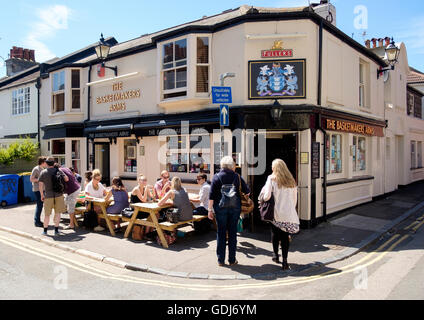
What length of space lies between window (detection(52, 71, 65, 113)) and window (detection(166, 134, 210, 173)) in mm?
6582

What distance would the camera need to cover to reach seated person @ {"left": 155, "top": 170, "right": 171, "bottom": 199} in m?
8.41

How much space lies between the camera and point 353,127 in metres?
10.7

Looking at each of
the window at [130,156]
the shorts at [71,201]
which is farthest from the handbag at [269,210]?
the window at [130,156]

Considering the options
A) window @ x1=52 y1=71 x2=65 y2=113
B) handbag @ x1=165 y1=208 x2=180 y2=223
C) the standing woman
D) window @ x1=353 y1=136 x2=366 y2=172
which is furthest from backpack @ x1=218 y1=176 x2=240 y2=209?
window @ x1=52 y1=71 x2=65 y2=113

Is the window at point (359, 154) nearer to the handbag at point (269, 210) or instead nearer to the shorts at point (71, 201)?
the handbag at point (269, 210)

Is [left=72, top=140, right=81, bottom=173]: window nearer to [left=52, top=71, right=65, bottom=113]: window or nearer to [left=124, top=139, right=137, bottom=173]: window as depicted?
[left=52, top=71, right=65, bottom=113]: window

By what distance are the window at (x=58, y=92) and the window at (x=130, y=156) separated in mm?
4258

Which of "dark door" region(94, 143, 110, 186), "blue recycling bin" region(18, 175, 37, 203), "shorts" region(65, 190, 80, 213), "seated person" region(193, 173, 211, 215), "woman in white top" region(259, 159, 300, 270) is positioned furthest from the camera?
"dark door" region(94, 143, 110, 186)

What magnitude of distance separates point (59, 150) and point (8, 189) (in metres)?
3.12

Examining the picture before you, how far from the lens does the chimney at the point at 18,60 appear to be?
886 inches

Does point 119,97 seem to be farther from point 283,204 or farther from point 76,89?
point 283,204

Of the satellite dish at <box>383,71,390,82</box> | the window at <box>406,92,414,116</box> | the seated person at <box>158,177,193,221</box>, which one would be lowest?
the seated person at <box>158,177,193,221</box>
